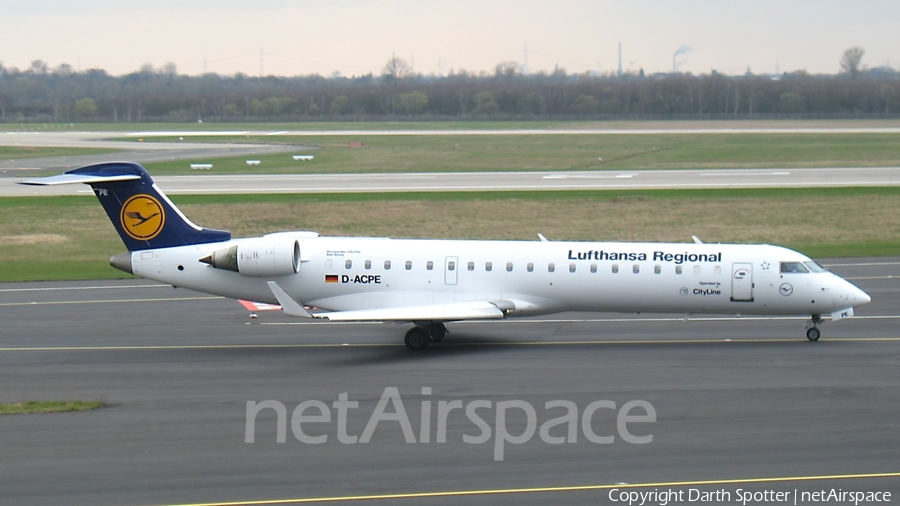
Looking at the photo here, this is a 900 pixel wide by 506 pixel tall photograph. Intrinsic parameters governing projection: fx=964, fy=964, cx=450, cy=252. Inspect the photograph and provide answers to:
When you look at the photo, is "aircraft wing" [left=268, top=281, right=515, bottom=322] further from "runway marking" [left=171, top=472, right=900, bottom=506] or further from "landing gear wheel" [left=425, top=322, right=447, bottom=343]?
"runway marking" [left=171, top=472, right=900, bottom=506]

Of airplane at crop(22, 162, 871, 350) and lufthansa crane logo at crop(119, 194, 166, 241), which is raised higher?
lufthansa crane logo at crop(119, 194, 166, 241)

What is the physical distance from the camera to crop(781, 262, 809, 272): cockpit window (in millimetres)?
24641

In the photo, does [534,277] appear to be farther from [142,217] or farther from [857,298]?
[142,217]

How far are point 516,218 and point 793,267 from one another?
25646mm

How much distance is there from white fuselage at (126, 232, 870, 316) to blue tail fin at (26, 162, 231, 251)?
13.4 inches

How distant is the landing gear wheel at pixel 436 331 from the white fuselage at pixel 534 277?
0.64 metres

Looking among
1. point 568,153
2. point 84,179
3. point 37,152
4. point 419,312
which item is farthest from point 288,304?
point 37,152

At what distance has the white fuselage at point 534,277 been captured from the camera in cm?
2458

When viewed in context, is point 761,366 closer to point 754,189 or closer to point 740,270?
point 740,270

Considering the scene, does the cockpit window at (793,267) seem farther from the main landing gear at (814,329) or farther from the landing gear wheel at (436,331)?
the landing gear wheel at (436,331)

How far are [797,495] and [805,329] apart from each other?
43.8 feet

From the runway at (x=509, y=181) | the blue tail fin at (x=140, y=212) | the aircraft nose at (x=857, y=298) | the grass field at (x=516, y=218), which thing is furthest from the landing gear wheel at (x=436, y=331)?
the runway at (x=509, y=181)

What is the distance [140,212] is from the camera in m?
25.5

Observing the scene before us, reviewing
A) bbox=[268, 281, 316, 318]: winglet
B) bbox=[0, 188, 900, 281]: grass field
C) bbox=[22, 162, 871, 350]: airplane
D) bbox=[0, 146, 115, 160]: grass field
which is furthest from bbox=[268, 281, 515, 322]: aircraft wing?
bbox=[0, 146, 115, 160]: grass field
